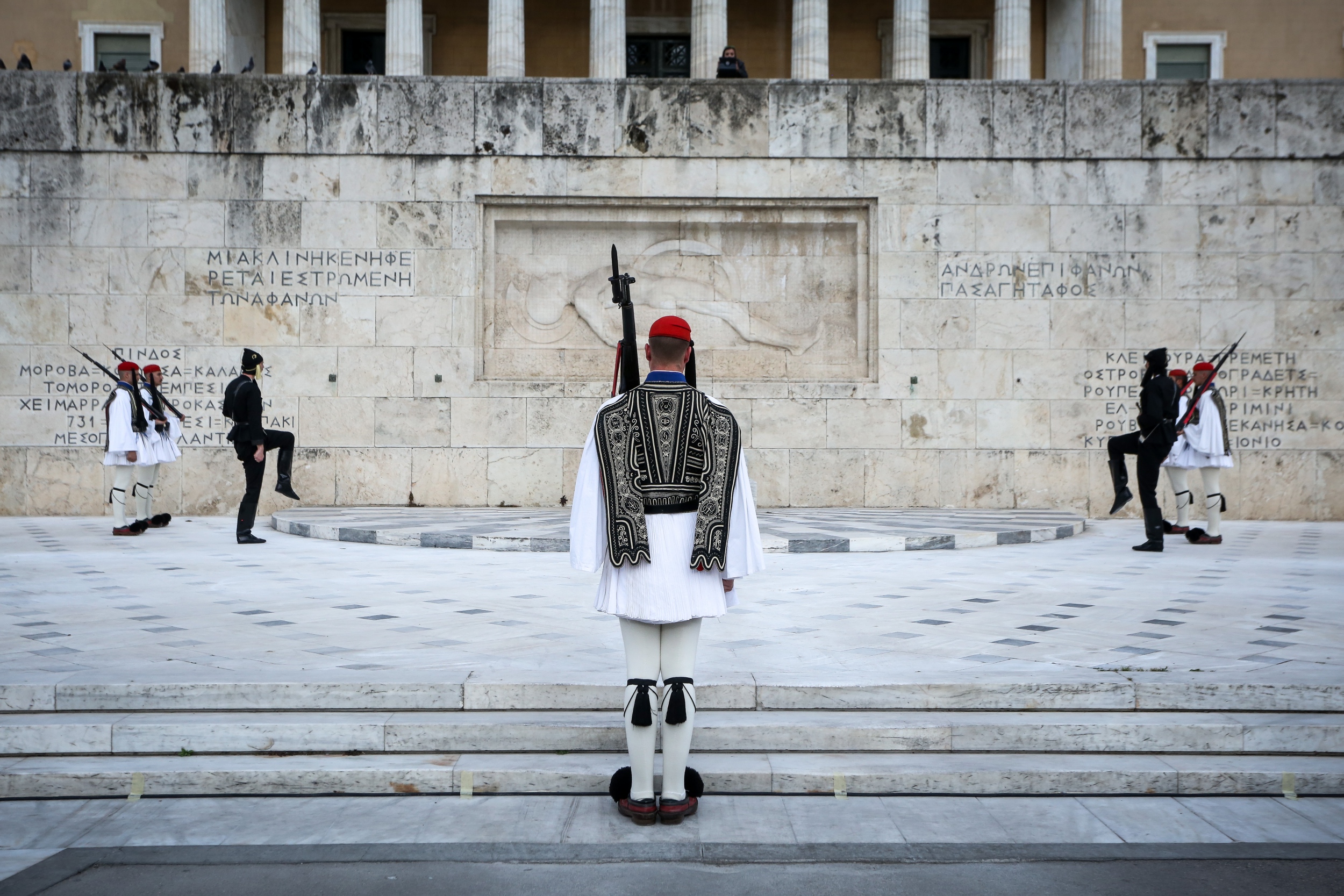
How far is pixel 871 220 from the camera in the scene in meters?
15.1

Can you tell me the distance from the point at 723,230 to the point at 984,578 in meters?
8.01

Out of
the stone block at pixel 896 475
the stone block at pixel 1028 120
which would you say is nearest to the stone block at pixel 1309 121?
the stone block at pixel 1028 120

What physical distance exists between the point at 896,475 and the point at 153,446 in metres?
9.62

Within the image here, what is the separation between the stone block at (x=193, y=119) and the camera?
1461 centimetres

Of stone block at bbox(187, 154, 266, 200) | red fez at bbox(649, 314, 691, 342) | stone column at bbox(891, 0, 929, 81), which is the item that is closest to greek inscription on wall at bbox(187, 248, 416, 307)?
stone block at bbox(187, 154, 266, 200)

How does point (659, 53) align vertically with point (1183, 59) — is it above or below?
below

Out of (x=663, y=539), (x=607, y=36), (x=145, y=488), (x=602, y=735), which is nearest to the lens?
(x=663, y=539)

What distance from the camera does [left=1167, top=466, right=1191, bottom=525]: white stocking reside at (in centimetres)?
1188

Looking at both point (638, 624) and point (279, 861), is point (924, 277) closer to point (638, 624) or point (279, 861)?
point (638, 624)

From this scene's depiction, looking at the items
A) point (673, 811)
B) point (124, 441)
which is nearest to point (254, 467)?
point (124, 441)

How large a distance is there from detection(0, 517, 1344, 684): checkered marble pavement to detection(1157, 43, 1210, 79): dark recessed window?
72.0 feet

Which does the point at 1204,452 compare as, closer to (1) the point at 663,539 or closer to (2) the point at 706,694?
(2) the point at 706,694

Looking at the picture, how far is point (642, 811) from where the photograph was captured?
4070 millimetres

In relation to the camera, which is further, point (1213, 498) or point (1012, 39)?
point (1012, 39)
